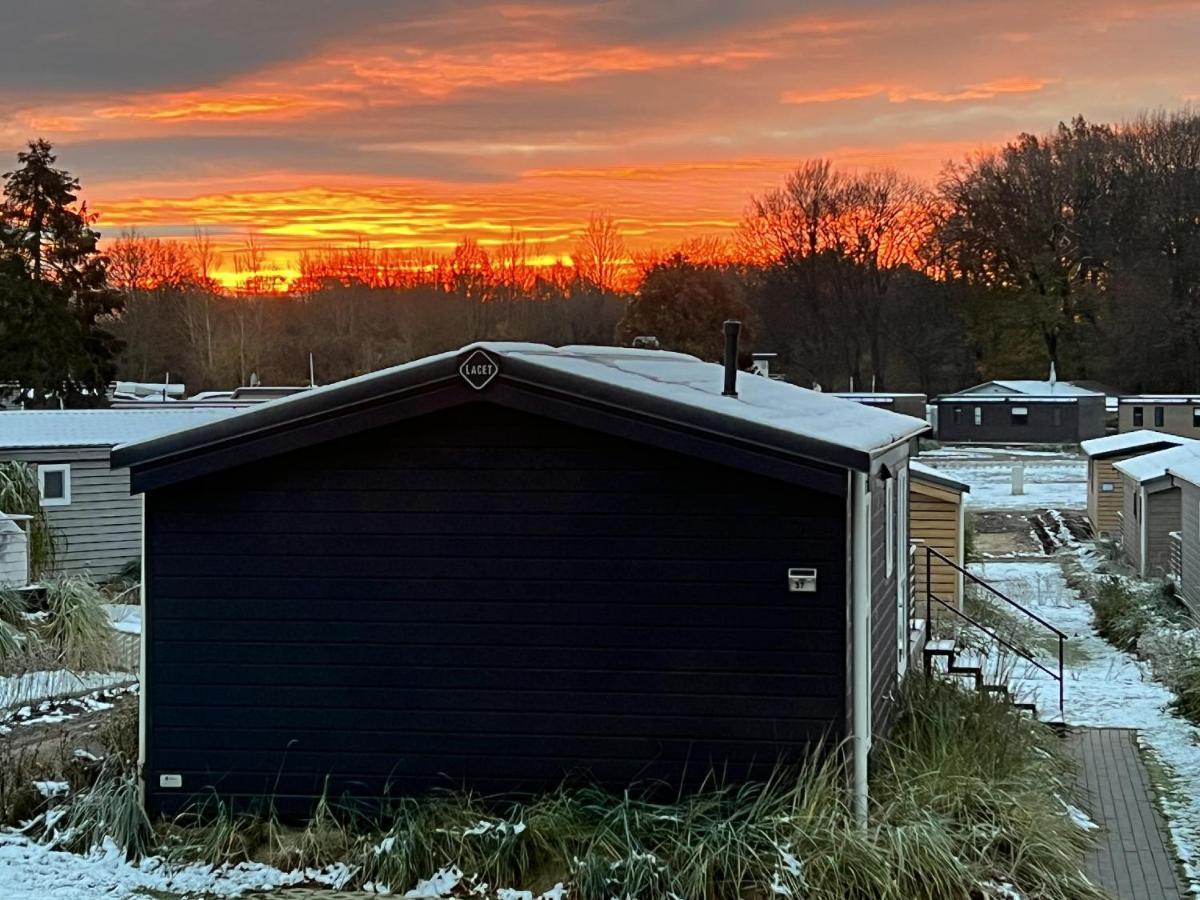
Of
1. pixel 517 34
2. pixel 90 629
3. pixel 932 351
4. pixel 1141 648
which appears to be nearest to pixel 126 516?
pixel 90 629

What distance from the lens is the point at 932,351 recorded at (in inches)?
2776

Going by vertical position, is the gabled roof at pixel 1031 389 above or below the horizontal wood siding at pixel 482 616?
above

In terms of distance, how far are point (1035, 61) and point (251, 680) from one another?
1859 cm

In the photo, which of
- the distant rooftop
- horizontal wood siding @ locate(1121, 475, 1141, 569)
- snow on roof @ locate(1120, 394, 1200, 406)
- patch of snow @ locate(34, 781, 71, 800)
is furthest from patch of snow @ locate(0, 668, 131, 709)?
snow on roof @ locate(1120, 394, 1200, 406)

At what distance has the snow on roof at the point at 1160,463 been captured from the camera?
76.2 feet

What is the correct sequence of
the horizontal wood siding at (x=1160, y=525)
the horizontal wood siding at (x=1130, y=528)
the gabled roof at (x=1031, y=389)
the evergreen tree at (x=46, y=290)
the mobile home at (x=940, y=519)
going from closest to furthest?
the mobile home at (x=940, y=519) → the horizontal wood siding at (x=1160, y=525) → the horizontal wood siding at (x=1130, y=528) → the evergreen tree at (x=46, y=290) → the gabled roof at (x=1031, y=389)

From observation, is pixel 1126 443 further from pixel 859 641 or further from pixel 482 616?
pixel 482 616

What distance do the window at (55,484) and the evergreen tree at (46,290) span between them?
2056 cm

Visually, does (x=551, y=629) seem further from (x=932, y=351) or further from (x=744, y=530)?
(x=932, y=351)

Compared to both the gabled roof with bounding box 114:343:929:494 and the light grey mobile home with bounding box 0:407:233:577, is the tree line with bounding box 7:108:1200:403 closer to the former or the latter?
the light grey mobile home with bounding box 0:407:233:577

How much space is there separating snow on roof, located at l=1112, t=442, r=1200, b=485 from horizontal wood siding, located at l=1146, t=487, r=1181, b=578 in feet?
1.16

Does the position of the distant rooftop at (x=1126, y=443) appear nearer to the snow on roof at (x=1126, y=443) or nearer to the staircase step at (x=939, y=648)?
the snow on roof at (x=1126, y=443)

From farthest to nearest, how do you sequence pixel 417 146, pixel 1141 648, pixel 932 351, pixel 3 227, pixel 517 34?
1. pixel 932 351
2. pixel 3 227
3. pixel 417 146
4. pixel 517 34
5. pixel 1141 648

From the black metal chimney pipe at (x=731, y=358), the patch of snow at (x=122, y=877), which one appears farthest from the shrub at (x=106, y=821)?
the black metal chimney pipe at (x=731, y=358)
